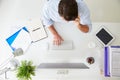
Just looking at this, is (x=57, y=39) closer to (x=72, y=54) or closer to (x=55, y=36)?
(x=55, y=36)

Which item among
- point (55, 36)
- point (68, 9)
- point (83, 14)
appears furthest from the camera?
point (55, 36)

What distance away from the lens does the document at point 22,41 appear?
1.41 m

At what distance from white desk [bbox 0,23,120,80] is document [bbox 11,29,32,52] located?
0.03m

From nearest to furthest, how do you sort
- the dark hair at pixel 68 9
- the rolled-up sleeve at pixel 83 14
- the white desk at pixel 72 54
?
the dark hair at pixel 68 9, the rolled-up sleeve at pixel 83 14, the white desk at pixel 72 54

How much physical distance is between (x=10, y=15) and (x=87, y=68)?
0.64 m

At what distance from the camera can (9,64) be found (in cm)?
141

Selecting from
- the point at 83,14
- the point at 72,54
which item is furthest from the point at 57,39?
the point at 83,14

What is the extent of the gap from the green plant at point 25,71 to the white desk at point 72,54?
0.04m

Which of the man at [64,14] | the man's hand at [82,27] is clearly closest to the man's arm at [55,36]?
the man at [64,14]

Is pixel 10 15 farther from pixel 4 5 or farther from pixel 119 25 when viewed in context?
pixel 119 25

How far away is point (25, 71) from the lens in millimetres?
1347

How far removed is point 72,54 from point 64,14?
0.36 meters

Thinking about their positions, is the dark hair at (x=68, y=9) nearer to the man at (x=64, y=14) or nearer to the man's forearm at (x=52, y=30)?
the man at (x=64, y=14)

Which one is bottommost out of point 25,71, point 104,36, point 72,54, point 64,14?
point 25,71
